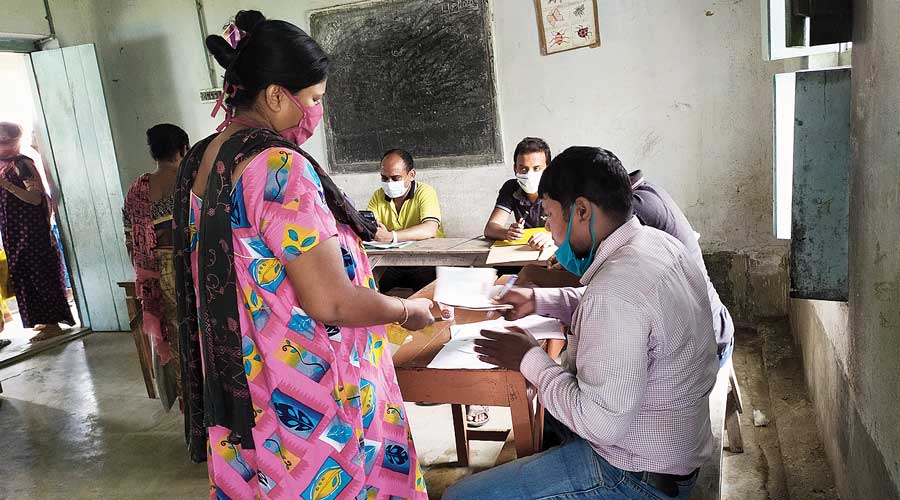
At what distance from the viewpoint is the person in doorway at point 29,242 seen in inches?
195

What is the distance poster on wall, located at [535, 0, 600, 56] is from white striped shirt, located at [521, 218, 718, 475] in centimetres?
300

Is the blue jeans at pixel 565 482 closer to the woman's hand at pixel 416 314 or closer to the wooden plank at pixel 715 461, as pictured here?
the wooden plank at pixel 715 461

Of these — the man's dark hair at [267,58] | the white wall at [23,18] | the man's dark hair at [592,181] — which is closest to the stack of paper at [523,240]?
the man's dark hair at [592,181]

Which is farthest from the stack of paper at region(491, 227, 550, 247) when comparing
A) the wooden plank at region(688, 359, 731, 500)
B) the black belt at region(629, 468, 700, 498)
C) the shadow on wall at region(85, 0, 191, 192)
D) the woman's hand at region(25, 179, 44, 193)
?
the woman's hand at region(25, 179, 44, 193)

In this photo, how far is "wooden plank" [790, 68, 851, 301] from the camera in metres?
1.73

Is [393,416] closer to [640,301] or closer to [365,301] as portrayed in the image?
[365,301]

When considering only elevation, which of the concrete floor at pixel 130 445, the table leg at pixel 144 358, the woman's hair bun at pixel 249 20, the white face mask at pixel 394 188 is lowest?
the concrete floor at pixel 130 445

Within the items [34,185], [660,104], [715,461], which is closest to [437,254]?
[660,104]

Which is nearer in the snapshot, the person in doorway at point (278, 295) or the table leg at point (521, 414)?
the person in doorway at point (278, 295)

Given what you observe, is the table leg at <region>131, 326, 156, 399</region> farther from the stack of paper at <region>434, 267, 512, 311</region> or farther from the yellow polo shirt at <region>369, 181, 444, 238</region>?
the stack of paper at <region>434, 267, 512, 311</region>

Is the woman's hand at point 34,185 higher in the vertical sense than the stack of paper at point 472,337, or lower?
higher

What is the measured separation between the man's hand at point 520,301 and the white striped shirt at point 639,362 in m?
0.37

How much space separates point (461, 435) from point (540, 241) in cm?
112

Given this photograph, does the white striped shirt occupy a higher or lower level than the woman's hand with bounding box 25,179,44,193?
lower
